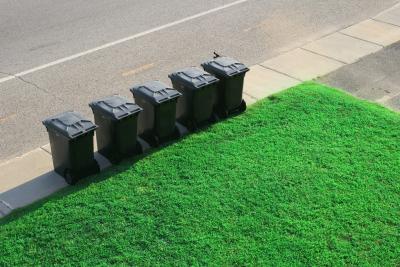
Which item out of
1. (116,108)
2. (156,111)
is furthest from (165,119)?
(116,108)

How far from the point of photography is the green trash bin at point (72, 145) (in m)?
7.41

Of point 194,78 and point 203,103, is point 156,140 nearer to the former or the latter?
point 203,103

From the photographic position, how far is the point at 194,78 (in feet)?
28.4

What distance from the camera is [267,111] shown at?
31.3 ft

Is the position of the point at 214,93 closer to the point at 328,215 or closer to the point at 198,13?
the point at 328,215

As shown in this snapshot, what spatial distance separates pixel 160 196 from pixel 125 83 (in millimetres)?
3635

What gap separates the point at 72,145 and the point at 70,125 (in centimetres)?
26

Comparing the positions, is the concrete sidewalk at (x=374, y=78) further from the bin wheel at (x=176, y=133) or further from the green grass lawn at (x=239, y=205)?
the bin wheel at (x=176, y=133)

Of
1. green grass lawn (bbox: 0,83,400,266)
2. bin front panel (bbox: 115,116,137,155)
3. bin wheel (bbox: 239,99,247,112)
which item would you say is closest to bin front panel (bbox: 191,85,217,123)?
green grass lawn (bbox: 0,83,400,266)

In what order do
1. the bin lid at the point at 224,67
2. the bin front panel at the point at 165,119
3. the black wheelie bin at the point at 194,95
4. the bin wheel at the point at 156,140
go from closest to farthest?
Result: the bin front panel at the point at 165,119, the bin wheel at the point at 156,140, the black wheelie bin at the point at 194,95, the bin lid at the point at 224,67

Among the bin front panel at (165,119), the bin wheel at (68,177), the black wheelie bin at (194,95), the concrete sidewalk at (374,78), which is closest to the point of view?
the bin wheel at (68,177)

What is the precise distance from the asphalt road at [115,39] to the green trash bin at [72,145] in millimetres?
1215

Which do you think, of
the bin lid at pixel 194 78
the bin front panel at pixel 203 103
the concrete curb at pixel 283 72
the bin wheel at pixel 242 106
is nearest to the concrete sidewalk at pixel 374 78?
the concrete curb at pixel 283 72

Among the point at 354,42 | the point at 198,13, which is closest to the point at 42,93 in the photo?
the point at 198,13
